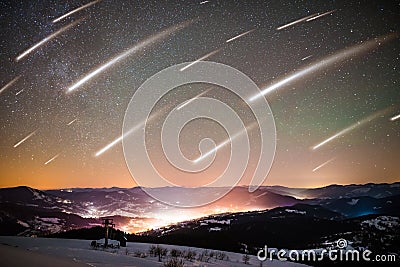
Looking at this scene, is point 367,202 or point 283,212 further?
point 367,202

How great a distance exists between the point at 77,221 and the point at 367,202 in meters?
135

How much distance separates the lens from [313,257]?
1387 inches

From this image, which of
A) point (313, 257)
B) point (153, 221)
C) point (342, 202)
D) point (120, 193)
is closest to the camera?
point (313, 257)

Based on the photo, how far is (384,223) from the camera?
74000mm

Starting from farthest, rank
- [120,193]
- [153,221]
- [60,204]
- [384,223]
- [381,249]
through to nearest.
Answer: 1. [120,193]
2. [60,204]
3. [153,221]
4. [384,223]
5. [381,249]

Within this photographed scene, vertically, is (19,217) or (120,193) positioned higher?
(120,193)

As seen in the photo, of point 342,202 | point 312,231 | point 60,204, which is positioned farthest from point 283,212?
point 60,204

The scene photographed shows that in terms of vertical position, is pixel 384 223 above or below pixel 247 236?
above

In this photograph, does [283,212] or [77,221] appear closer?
[77,221]

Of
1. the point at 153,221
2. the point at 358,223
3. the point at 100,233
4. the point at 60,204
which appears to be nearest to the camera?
the point at 100,233

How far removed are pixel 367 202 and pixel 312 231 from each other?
8092 centimetres

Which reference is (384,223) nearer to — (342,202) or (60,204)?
(342,202)

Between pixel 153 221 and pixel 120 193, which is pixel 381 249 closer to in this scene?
pixel 153 221

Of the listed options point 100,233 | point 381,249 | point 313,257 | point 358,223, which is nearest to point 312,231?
point 358,223
